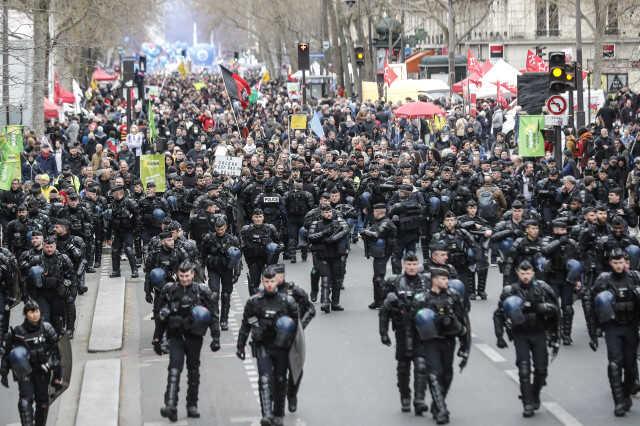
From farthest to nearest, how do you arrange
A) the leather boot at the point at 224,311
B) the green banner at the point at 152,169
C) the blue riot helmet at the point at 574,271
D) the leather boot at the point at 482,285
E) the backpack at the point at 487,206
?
the green banner at the point at 152,169
the backpack at the point at 487,206
the leather boot at the point at 482,285
the leather boot at the point at 224,311
the blue riot helmet at the point at 574,271

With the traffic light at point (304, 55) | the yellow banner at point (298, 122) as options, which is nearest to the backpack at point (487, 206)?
the yellow banner at point (298, 122)

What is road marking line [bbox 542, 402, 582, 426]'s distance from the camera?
40.0 ft

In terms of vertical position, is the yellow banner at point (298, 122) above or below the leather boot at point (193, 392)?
above

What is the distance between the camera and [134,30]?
81.2 metres

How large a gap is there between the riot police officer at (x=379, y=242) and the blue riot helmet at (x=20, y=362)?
7.04 meters

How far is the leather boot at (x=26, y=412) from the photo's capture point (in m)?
11.9

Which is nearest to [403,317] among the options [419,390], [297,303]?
[419,390]

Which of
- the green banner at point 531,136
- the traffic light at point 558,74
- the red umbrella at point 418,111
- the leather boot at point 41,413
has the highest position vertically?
the red umbrella at point 418,111

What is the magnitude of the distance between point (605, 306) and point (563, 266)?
312 cm

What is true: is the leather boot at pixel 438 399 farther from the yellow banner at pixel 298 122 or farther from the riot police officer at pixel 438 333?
the yellow banner at pixel 298 122

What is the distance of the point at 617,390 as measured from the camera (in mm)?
12406

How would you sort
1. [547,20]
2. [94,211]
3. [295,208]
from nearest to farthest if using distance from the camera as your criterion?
[94,211], [295,208], [547,20]

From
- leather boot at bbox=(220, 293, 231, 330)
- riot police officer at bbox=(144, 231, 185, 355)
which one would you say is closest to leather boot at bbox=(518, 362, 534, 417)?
riot police officer at bbox=(144, 231, 185, 355)

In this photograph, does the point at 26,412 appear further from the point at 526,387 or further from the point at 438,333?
the point at 526,387
